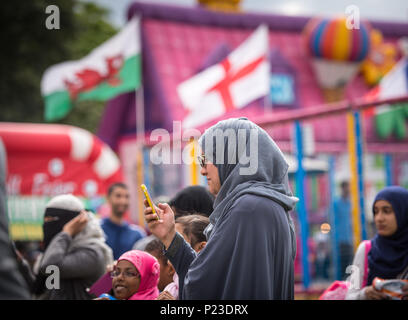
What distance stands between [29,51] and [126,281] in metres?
16.8

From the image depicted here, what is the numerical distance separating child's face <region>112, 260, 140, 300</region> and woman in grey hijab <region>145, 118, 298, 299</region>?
0.70 m

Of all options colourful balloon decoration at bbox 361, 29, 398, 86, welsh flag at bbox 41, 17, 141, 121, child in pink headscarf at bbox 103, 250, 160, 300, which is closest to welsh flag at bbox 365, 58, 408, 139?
colourful balloon decoration at bbox 361, 29, 398, 86

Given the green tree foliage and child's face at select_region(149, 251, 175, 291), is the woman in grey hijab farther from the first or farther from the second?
the green tree foliage

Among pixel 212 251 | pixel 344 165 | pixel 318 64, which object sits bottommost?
pixel 212 251

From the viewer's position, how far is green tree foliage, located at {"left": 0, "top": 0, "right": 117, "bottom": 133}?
18000mm

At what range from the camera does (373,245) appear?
3.43 metres

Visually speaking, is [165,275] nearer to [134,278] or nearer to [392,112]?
[134,278]

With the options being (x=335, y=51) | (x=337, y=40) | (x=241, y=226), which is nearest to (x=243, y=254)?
(x=241, y=226)

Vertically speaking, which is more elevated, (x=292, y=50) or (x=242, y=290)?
(x=292, y=50)

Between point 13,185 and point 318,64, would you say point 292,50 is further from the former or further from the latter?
point 13,185

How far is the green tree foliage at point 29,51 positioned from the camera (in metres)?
18.0

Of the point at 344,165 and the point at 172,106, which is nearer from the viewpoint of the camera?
the point at 344,165

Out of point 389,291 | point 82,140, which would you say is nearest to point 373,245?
point 389,291
